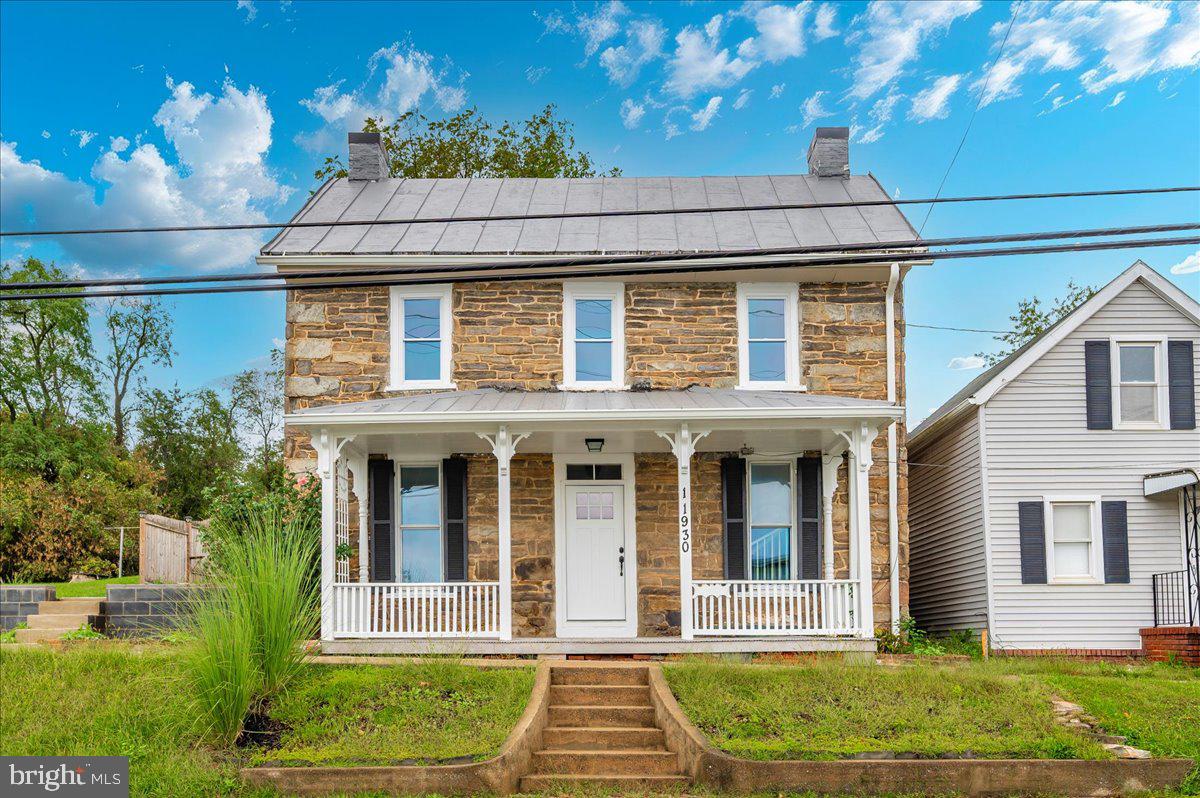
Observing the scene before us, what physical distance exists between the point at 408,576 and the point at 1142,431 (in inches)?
404

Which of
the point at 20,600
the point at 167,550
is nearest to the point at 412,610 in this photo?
the point at 167,550

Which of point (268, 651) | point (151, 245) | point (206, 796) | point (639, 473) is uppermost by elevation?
point (151, 245)

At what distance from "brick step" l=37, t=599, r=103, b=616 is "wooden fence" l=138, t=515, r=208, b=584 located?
1.00 metres

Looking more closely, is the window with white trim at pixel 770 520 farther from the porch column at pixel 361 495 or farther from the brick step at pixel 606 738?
the porch column at pixel 361 495

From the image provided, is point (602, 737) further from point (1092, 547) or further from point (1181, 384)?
point (1181, 384)

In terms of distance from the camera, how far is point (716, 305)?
49.2 ft

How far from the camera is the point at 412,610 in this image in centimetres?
1341

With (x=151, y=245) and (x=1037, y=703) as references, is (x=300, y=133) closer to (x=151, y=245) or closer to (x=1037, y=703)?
(x=151, y=245)

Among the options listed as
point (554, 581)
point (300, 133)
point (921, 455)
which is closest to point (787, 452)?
point (554, 581)

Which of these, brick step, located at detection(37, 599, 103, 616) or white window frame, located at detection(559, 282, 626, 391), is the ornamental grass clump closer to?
brick step, located at detection(37, 599, 103, 616)

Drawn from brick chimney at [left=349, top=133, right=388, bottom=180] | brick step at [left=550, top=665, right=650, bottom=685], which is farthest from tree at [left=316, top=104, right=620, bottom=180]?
brick step at [left=550, top=665, right=650, bottom=685]

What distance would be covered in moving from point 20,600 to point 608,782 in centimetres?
950

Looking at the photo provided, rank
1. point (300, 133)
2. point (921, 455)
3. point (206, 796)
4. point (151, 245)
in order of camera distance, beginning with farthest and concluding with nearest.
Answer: point (151, 245), point (300, 133), point (921, 455), point (206, 796)

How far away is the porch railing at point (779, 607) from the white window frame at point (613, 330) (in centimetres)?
309
